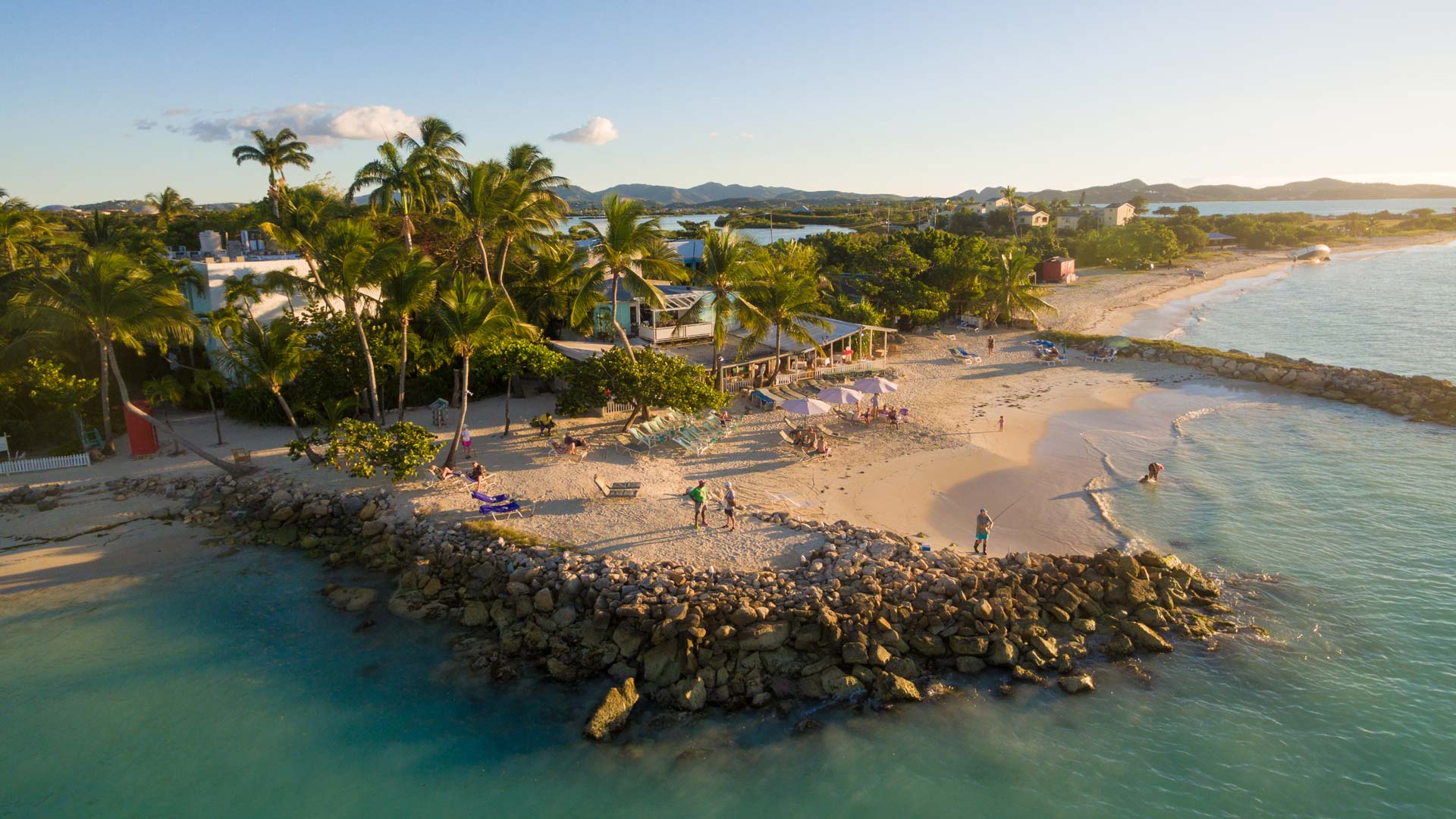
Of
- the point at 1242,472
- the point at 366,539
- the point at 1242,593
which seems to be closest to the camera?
the point at 1242,593

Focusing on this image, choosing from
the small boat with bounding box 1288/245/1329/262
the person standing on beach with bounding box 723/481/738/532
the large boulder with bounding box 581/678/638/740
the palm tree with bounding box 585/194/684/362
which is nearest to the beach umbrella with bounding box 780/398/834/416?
the palm tree with bounding box 585/194/684/362

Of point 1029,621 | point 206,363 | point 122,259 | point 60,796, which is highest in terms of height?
point 122,259

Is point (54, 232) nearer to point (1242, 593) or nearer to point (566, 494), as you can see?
point (566, 494)

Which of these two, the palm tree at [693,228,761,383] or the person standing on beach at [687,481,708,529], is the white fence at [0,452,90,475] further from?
the palm tree at [693,228,761,383]

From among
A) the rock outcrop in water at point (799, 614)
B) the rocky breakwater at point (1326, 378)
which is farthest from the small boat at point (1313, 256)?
the rock outcrop in water at point (799, 614)

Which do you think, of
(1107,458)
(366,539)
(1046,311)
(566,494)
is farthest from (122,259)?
(1046,311)

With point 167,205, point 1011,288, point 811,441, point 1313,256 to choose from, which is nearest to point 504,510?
point 811,441
